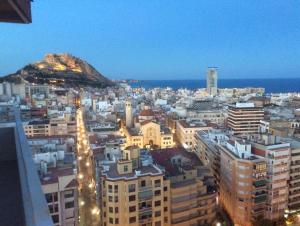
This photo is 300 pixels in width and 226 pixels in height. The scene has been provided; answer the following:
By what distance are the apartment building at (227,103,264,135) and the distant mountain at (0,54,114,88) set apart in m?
32.2

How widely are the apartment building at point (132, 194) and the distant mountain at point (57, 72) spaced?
4107cm

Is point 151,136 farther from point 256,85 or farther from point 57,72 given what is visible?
point 256,85

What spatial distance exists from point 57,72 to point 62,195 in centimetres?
5326

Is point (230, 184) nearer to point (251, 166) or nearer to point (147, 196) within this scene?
point (251, 166)

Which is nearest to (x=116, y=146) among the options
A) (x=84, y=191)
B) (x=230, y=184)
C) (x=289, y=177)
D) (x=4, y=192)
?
(x=84, y=191)

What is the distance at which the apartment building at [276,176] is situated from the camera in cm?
1101

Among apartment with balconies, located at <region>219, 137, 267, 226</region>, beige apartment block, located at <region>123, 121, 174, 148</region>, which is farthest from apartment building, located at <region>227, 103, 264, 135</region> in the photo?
apartment with balconies, located at <region>219, 137, 267, 226</region>

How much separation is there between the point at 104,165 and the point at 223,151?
14.7 feet

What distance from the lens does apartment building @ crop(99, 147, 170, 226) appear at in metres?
8.85

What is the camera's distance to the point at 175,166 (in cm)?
1091

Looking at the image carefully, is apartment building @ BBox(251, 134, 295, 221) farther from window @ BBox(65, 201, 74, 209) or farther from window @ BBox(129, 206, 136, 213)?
window @ BBox(65, 201, 74, 209)

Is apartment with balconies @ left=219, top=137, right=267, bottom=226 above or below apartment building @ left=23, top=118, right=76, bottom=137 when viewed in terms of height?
below

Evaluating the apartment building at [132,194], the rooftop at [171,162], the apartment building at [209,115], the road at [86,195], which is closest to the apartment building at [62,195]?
the apartment building at [132,194]

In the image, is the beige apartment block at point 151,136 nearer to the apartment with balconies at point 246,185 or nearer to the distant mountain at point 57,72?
the apartment with balconies at point 246,185
